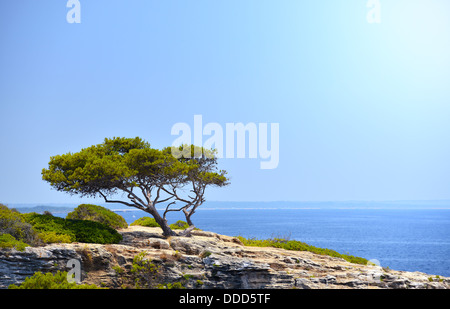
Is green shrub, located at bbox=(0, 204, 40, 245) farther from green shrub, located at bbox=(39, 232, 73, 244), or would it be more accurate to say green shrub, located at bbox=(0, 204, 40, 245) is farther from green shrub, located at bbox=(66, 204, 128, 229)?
green shrub, located at bbox=(66, 204, 128, 229)

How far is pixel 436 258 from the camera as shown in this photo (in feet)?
229

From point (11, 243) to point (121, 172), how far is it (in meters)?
7.59

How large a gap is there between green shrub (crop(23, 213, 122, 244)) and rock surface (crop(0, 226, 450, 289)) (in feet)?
3.34

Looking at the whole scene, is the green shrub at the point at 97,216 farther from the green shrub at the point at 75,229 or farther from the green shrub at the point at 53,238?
the green shrub at the point at 53,238

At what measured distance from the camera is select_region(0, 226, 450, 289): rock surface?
16.3m

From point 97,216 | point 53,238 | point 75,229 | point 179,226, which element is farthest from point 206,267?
point 179,226

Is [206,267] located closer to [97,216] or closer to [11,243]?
[11,243]

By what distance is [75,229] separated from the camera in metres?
20.1

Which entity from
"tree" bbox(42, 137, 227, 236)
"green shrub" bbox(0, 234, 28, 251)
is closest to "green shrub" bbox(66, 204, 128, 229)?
"tree" bbox(42, 137, 227, 236)

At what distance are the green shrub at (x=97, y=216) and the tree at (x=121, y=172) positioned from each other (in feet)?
6.18

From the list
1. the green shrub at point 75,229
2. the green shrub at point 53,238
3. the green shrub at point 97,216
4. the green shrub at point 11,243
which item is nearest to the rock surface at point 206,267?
the green shrub at point 11,243

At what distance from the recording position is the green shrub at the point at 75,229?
19.4 meters
